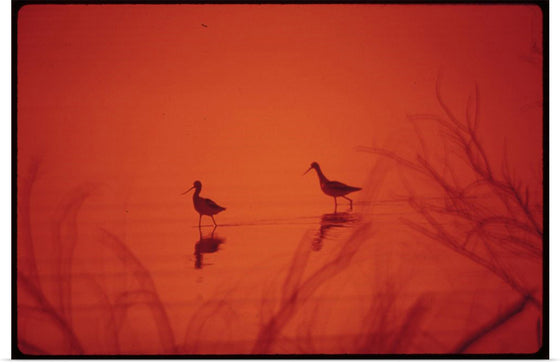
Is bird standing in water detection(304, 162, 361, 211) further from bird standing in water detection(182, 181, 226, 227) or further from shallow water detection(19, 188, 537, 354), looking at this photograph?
bird standing in water detection(182, 181, 226, 227)

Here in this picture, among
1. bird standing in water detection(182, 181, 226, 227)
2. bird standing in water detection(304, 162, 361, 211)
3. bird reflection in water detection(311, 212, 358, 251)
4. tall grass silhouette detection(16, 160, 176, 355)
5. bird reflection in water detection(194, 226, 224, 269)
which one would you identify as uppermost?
bird standing in water detection(304, 162, 361, 211)

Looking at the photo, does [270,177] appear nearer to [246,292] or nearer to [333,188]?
[333,188]

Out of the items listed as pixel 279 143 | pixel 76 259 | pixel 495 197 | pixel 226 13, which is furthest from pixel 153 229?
pixel 495 197

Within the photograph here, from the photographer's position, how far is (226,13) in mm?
2084

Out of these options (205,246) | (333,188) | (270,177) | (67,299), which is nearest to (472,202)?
(333,188)

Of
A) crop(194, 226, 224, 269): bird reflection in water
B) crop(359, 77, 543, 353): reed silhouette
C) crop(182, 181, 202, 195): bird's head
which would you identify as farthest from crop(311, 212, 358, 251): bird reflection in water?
crop(182, 181, 202, 195): bird's head

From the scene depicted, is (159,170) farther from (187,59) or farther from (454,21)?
(454,21)

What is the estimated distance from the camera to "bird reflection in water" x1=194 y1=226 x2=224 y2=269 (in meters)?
2.03

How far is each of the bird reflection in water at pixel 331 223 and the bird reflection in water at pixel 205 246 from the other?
36cm

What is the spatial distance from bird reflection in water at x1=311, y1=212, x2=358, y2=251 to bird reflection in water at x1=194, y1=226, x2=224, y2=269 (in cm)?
36

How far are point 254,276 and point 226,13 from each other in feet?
3.32

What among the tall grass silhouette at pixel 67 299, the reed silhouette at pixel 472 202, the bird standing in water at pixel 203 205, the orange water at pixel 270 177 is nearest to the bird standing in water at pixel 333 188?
the orange water at pixel 270 177

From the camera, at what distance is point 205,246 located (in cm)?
204

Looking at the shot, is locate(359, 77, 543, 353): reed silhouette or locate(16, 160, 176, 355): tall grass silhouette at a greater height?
locate(359, 77, 543, 353): reed silhouette
